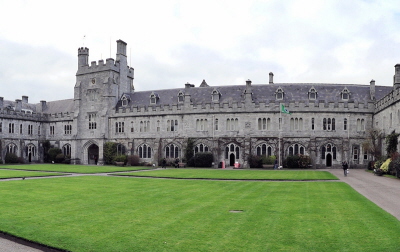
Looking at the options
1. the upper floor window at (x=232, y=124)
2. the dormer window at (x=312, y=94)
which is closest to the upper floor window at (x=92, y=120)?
the upper floor window at (x=232, y=124)

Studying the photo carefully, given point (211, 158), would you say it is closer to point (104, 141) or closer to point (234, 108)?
point (234, 108)

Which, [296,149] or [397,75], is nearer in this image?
[397,75]

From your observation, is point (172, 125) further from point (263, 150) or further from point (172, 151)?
point (263, 150)

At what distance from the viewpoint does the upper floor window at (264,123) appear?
4941 centimetres

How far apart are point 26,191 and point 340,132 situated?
40.0 m

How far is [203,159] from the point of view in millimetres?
49312

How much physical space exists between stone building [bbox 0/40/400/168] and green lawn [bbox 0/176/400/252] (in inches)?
1136

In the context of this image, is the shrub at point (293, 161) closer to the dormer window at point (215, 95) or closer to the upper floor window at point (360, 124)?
the upper floor window at point (360, 124)

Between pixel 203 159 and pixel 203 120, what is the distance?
5.96 meters

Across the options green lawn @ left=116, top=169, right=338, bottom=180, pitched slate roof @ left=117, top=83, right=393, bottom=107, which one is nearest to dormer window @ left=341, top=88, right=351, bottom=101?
pitched slate roof @ left=117, top=83, right=393, bottom=107

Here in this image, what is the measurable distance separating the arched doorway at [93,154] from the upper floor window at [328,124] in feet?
117

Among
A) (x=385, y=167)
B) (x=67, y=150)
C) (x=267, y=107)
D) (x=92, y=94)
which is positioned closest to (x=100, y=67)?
(x=92, y=94)

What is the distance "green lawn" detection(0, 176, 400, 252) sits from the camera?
9234mm

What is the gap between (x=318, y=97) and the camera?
50.6 m
